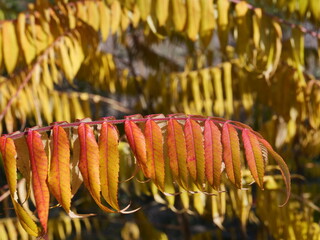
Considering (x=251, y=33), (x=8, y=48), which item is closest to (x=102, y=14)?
(x=8, y=48)

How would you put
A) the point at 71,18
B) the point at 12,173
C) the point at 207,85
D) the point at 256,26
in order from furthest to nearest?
1. the point at 207,85
2. the point at 71,18
3. the point at 256,26
4. the point at 12,173

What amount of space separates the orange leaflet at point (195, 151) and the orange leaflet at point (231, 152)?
5cm

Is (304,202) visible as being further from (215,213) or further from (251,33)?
(251,33)

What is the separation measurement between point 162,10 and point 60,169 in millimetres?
811

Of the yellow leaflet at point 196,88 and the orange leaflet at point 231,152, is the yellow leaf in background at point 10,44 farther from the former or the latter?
the orange leaflet at point 231,152

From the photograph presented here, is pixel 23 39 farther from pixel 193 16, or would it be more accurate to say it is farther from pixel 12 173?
pixel 12 173

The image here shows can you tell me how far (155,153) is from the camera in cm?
88

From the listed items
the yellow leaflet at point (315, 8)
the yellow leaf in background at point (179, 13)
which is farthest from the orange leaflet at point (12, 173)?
the yellow leaflet at point (315, 8)

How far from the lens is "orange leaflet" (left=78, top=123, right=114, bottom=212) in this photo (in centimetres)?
83

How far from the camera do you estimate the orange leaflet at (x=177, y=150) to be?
0.88 metres

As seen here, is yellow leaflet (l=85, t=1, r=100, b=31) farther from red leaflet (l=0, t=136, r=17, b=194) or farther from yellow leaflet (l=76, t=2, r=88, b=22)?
red leaflet (l=0, t=136, r=17, b=194)

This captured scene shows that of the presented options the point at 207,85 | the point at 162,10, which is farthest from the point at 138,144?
the point at 207,85

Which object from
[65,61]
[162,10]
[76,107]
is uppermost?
[162,10]

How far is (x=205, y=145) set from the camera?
0.89 m
